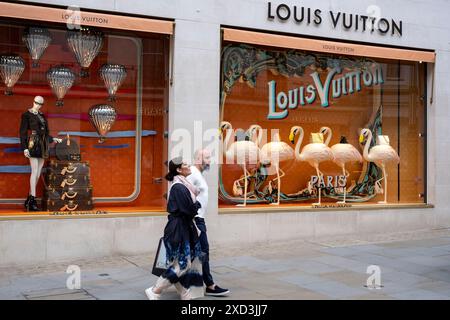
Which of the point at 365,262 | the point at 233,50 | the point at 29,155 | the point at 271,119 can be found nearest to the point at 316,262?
the point at 365,262

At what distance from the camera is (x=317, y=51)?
11297 millimetres

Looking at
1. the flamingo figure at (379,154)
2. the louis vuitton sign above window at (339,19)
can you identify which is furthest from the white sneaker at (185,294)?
the flamingo figure at (379,154)

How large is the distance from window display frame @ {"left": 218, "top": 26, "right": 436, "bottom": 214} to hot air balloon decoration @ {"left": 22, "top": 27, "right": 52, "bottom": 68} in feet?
9.81

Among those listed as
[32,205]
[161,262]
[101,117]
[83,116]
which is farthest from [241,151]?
[161,262]

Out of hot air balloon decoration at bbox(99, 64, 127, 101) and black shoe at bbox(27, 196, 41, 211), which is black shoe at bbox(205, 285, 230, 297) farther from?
hot air balloon decoration at bbox(99, 64, 127, 101)

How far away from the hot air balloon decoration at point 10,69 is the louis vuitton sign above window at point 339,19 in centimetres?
442

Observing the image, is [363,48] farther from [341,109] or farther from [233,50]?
[233,50]

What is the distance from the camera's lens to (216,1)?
10273 mm

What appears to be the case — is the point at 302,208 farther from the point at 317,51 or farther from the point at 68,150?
the point at 68,150

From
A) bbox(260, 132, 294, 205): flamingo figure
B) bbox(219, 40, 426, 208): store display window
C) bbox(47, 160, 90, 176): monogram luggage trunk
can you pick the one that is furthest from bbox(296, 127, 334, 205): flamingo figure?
bbox(47, 160, 90, 176): monogram luggage trunk

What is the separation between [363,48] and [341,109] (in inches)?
53.4

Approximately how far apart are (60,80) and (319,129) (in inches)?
203

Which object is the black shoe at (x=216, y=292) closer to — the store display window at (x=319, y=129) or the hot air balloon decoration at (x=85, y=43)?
the store display window at (x=319, y=129)

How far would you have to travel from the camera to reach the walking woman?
6.47m
